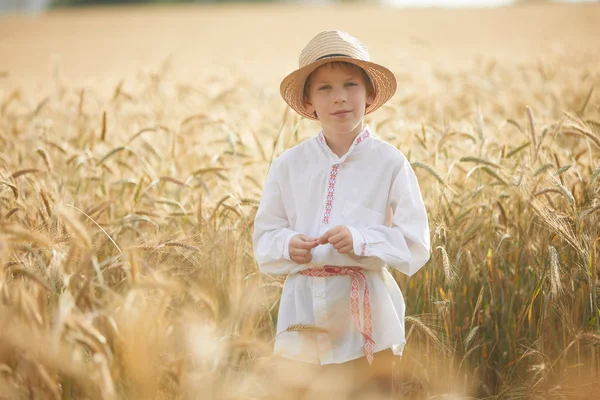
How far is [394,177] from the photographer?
2100mm

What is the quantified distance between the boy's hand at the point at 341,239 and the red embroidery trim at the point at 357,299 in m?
0.16

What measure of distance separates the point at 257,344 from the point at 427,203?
1.76 m

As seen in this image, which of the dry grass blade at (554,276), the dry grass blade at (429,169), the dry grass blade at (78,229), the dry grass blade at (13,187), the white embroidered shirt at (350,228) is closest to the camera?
the dry grass blade at (78,229)

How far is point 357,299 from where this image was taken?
2037 millimetres

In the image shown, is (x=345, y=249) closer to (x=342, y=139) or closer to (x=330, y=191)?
(x=330, y=191)

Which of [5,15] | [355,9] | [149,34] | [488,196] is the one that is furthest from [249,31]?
[488,196]

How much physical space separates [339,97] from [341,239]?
488 millimetres

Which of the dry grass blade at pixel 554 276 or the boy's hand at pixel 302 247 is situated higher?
the boy's hand at pixel 302 247

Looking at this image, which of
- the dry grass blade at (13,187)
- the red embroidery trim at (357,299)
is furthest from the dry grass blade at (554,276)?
the dry grass blade at (13,187)

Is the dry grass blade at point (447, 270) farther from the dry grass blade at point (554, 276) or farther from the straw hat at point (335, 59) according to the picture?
the straw hat at point (335, 59)

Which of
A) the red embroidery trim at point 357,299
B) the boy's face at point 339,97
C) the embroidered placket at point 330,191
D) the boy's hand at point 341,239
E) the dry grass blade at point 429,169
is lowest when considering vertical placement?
the red embroidery trim at point 357,299

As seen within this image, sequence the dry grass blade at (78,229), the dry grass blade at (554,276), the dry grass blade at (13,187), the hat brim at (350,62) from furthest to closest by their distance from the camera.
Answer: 1. the dry grass blade at (13,187)
2. the dry grass blade at (554,276)
3. the hat brim at (350,62)
4. the dry grass blade at (78,229)

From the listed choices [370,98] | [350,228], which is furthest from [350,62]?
[350,228]

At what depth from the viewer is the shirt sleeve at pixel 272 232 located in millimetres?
2104
